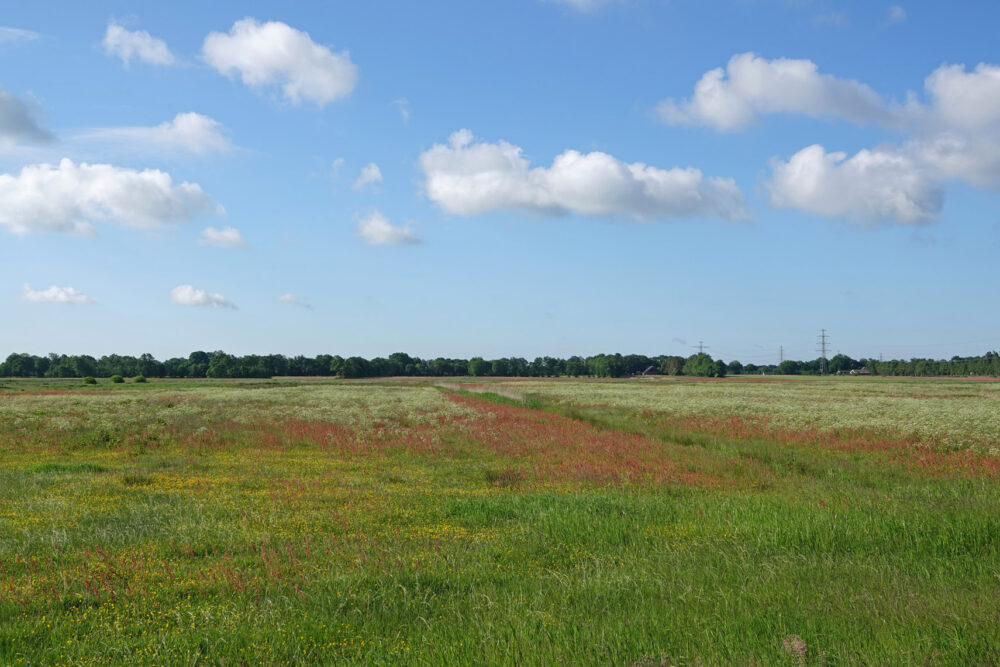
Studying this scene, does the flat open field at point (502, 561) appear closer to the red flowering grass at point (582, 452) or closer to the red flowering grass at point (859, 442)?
the red flowering grass at point (582, 452)

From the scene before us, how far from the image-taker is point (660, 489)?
14.8m

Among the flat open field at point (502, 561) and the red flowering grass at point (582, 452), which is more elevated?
the flat open field at point (502, 561)

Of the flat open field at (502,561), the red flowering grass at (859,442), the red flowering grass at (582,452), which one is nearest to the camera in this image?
the flat open field at (502,561)

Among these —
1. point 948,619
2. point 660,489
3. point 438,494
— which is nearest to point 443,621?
point 948,619

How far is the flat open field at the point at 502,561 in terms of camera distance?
Answer: 18.1 feet

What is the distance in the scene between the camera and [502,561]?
28.4 feet

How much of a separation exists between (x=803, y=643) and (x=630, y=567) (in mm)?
3262

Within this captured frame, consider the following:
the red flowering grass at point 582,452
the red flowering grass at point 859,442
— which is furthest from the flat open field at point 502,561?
the red flowering grass at point 859,442

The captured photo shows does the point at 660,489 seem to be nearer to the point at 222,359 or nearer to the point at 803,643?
the point at 803,643

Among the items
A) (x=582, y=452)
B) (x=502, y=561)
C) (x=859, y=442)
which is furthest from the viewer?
(x=859, y=442)

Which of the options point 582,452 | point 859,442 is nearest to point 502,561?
point 582,452

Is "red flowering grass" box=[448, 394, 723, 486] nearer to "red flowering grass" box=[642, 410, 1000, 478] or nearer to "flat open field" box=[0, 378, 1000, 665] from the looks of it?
"flat open field" box=[0, 378, 1000, 665]

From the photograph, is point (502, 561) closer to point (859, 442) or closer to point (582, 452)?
point (582, 452)

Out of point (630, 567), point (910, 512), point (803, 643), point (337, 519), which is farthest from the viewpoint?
point (337, 519)
